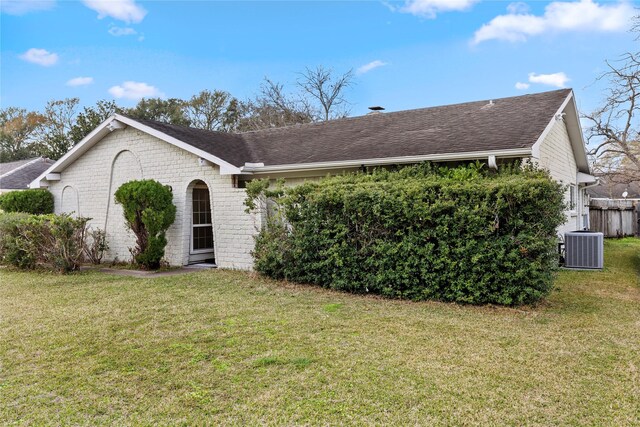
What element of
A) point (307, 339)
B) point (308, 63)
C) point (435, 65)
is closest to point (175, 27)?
point (435, 65)

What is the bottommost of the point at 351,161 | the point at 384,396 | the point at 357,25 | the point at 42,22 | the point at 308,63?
the point at 384,396

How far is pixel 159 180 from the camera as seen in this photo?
11.8 meters

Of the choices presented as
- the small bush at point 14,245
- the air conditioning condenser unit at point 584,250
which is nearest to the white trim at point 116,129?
the small bush at point 14,245

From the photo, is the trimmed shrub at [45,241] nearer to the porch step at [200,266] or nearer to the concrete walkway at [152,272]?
the concrete walkway at [152,272]

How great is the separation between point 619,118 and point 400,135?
15.4 metres

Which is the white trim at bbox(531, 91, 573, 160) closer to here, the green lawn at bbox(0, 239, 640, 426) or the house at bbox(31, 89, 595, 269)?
the house at bbox(31, 89, 595, 269)

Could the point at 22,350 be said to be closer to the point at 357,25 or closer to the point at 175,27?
the point at 175,27

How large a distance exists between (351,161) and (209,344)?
5.86 m

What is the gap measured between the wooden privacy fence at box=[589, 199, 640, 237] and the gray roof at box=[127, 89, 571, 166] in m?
11.8

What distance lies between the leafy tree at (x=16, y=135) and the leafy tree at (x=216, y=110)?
51.1 ft

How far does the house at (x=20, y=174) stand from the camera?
22794 millimetres

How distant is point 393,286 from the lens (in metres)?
7.56

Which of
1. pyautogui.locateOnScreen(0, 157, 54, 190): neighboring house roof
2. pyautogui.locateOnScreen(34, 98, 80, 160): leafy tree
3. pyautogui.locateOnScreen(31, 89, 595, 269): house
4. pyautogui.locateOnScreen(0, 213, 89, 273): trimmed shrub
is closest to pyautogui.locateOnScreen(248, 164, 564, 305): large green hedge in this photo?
pyautogui.locateOnScreen(31, 89, 595, 269): house

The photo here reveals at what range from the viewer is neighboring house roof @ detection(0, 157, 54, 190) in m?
22.9
